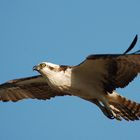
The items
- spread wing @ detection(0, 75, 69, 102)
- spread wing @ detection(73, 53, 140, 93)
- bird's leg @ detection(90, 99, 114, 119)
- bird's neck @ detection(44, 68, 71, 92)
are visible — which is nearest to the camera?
spread wing @ detection(73, 53, 140, 93)

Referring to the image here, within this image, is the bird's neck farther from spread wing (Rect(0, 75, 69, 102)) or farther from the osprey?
spread wing (Rect(0, 75, 69, 102))

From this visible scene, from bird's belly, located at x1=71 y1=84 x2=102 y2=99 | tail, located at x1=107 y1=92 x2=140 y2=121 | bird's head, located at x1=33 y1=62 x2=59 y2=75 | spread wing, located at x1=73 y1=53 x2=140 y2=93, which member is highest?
bird's head, located at x1=33 y1=62 x2=59 y2=75

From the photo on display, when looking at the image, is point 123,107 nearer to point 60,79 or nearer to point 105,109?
point 105,109

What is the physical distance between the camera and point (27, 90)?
15891 mm

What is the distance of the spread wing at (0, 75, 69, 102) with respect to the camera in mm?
15656

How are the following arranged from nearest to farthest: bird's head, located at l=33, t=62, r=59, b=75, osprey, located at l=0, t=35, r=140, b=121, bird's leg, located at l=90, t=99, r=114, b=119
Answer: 1. osprey, located at l=0, t=35, r=140, b=121
2. bird's head, located at l=33, t=62, r=59, b=75
3. bird's leg, located at l=90, t=99, r=114, b=119

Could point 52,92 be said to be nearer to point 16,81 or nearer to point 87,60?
point 16,81

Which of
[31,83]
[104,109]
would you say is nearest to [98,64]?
[104,109]

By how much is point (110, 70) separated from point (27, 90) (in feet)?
9.12

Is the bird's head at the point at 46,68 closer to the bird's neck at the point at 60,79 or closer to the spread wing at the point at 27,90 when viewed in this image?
the bird's neck at the point at 60,79

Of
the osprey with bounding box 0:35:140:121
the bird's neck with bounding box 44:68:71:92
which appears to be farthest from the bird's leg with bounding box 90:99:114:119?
the bird's neck with bounding box 44:68:71:92

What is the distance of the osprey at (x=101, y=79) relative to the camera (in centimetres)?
1345

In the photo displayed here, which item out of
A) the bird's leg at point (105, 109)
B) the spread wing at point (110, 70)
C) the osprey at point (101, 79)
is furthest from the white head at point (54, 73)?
the bird's leg at point (105, 109)

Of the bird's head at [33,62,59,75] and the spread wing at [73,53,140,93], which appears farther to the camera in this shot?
the bird's head at [33,62,59,75]
